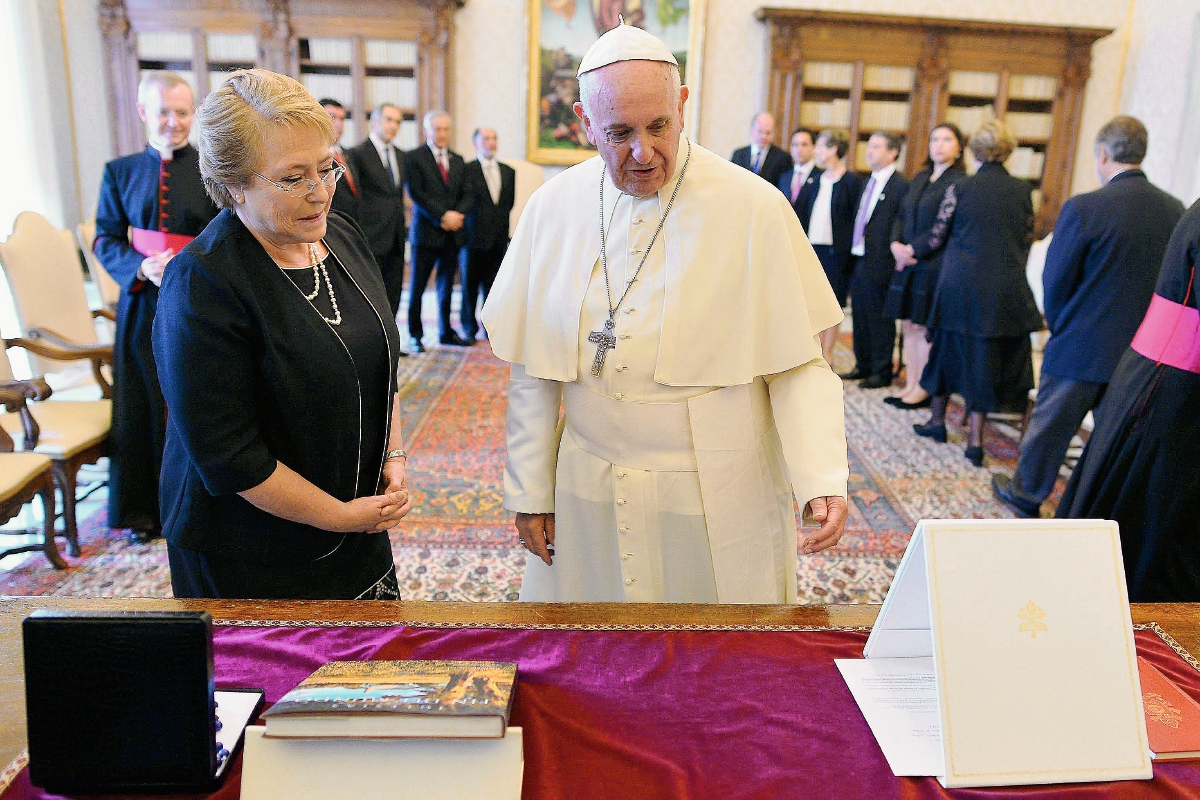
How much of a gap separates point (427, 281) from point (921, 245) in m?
4.22

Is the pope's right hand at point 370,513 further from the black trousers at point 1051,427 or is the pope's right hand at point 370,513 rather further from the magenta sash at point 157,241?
the black trousers at point 1051,427

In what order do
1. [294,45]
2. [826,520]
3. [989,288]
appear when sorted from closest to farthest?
[826,520] → [989,288] → [294,45]

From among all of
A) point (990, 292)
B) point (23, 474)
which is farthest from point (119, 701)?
point (990, 292)

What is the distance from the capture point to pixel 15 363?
233 inches

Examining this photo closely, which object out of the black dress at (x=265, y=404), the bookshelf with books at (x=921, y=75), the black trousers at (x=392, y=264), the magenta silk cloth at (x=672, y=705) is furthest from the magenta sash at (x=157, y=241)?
the bookshelf with books at (x=921, y=75)

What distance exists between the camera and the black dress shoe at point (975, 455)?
5070mm

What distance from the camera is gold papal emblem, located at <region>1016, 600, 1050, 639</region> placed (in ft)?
3.77

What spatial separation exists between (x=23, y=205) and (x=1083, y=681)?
8523 millimetres

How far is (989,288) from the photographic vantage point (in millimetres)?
5066

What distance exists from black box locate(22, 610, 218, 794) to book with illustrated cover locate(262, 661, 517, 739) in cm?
11

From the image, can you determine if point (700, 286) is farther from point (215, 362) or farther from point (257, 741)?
point (257, 741)

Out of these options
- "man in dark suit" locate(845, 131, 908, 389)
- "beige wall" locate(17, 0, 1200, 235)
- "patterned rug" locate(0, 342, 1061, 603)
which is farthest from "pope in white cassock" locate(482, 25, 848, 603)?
"beige wall" locate(17, 0, 1200, 235)

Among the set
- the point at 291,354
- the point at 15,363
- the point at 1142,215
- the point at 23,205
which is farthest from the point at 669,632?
the point at 23,205

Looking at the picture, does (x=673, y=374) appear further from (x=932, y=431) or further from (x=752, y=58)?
(x=752, y=58)
